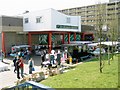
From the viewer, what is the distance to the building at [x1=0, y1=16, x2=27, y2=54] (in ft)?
111

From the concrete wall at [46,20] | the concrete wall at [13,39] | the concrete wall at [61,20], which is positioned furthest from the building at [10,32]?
the concrete wall at [61,20]

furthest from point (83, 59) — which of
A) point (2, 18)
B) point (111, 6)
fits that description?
point (111, 6)

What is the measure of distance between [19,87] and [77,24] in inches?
1351

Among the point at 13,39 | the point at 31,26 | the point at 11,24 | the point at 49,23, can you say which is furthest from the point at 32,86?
the point at 13,39

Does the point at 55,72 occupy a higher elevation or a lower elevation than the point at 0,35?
lower

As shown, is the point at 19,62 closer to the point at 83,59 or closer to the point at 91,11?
the point at 83,59

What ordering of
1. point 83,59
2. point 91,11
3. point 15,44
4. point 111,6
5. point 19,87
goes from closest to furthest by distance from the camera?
point 19,87 < point 83,59 < point 15,44 < point 111,6 < point 91,11

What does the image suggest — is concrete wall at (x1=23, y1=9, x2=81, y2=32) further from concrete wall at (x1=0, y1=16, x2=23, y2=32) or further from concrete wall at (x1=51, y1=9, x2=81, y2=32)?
concrete wall at (x1=0, y1=16, x2=23, y2=32)

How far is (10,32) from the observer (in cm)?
3691

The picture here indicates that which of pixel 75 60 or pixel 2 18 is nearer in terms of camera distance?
pixel 75 60

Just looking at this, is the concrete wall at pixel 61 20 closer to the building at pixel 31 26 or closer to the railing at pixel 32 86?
the building at pixel 31 26

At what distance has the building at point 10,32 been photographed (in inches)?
1332

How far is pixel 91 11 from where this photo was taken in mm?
100125

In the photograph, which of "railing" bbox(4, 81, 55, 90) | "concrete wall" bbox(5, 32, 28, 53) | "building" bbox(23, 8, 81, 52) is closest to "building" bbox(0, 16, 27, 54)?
"concrete wall" bbox(5, 32, 28, 53)
